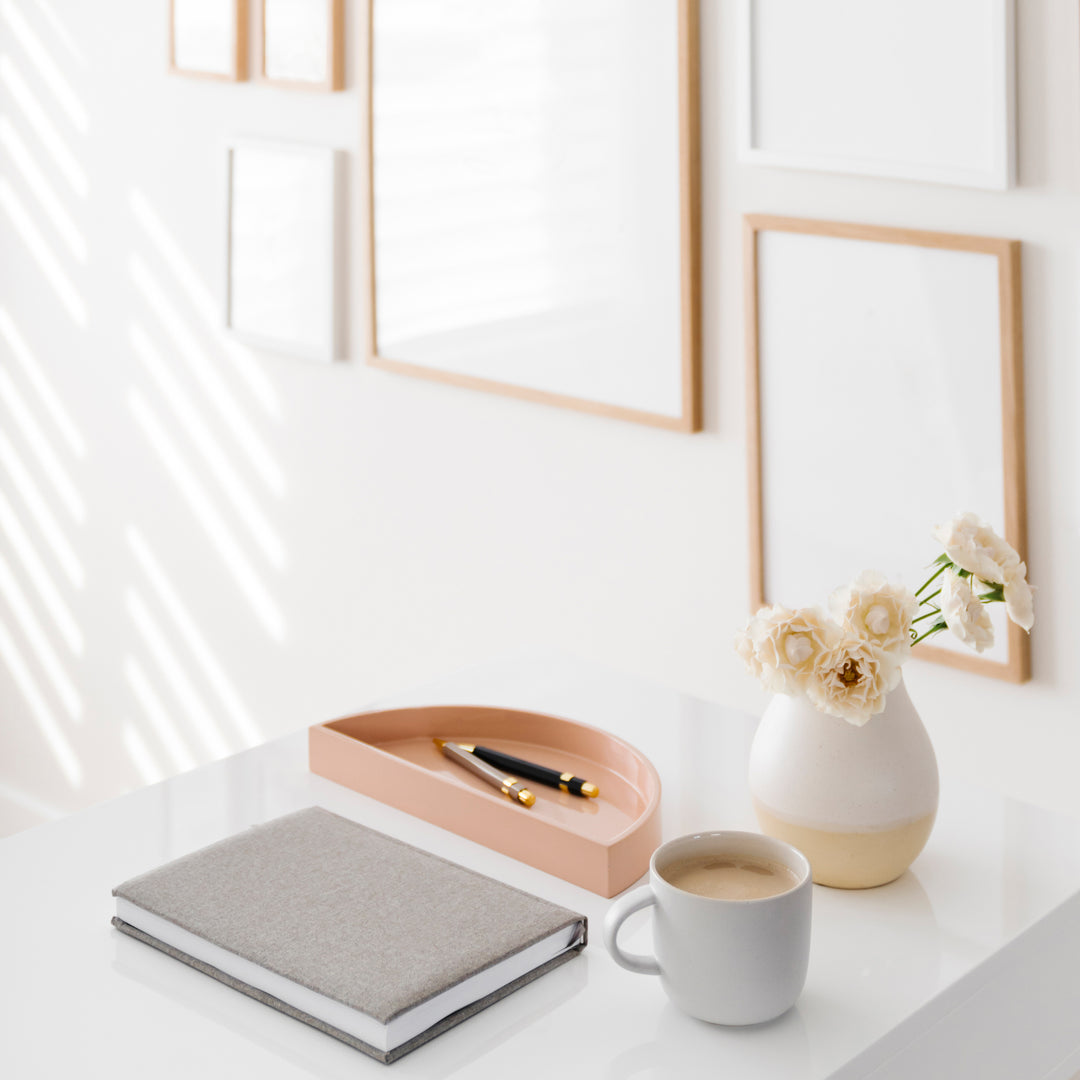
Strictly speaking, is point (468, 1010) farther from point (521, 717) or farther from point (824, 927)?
point (521, 717)

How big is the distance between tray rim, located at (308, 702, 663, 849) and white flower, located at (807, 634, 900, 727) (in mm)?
151

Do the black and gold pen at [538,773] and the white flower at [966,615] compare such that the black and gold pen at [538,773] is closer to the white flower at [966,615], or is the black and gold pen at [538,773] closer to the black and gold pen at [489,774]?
the black and gold pen at [489,774]

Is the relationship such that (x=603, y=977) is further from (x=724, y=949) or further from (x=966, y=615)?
(x=966, y=615)

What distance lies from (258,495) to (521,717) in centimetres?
104

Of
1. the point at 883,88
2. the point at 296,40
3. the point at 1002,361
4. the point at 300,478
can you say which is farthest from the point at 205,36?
the point at 1002,361

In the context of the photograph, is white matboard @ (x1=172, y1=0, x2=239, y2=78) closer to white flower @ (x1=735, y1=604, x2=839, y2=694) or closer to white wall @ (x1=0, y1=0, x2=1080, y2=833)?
white wall @ (x1=0, y1=0, x2=1080, y2=833)

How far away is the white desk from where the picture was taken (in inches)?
31.8

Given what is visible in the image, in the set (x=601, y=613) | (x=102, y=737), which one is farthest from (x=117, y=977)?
(x=102, y=737)

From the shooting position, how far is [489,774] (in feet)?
3.60

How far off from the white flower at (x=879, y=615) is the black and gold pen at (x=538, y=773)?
0.25 meters

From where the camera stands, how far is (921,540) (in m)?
1.39

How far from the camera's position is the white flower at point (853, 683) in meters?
0.91

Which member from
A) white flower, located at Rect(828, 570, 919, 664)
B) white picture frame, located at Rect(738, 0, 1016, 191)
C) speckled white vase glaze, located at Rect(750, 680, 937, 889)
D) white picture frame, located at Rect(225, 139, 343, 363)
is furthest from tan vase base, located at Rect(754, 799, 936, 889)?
white picture frame, located at Rect(225, 139, 343, 363)

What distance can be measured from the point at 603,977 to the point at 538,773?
23cm
